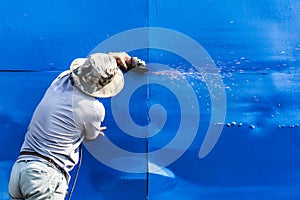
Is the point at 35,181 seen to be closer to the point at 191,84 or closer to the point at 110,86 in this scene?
the point at 110,86

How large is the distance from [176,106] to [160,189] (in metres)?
0.50

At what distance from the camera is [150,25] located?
2699 mm

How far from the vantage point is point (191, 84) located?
2.71 metres

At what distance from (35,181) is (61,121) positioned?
324 millimetres

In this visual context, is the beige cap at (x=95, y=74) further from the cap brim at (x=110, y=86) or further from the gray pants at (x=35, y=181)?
the gray pants at (x=35, y=181)

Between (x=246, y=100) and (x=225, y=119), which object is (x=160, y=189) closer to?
(x=225, y=119)

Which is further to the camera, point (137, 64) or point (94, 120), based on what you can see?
point (137, 64)

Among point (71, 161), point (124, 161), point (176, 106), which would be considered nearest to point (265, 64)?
point (176, 106)

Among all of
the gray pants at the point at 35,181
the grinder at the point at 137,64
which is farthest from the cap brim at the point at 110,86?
the gray pants at the point at 35,181

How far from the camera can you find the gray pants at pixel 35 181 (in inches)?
89.4

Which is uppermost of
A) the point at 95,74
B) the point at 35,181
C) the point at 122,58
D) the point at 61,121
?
the point at 122,58

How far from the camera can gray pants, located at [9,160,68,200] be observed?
2.27 m

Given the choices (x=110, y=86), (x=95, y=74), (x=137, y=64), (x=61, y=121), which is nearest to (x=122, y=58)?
(x=137, y=64)

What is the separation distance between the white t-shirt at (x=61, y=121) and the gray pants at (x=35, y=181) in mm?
55
